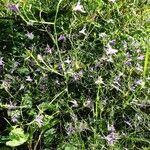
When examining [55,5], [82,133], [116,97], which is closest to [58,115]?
[82,133]

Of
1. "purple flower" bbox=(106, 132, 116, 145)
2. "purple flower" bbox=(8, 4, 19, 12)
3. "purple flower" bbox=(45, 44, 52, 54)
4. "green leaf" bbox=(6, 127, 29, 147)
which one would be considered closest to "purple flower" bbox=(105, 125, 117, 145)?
"purple flower" bbox=(106, 132, 116, 145)

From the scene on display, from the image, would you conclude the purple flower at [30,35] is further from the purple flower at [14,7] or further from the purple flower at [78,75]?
the purple flower at [78,75]

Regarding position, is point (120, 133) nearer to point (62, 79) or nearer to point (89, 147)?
point (89, 147)

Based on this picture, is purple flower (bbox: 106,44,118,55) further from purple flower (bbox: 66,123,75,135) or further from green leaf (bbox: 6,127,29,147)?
green leaf (bbox: 6,127,29,147)

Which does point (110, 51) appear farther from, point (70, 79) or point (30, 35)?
point (30, 35)

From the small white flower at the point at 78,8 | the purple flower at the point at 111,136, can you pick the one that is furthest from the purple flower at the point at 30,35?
the purple flower at the point at 111,136

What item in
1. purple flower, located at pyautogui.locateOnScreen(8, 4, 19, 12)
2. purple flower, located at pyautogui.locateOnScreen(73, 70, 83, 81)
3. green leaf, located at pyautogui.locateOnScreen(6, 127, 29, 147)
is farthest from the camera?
purple flower, located at pyautogui.locateOnScreen(8, 4, 19, 12)

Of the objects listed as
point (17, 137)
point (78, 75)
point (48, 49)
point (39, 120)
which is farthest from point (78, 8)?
point (17, 137)

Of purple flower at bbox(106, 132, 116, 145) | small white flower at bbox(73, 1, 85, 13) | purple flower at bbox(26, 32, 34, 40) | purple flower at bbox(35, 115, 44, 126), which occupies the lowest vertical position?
purple flower at bbox(106, 132, 116, 145)
